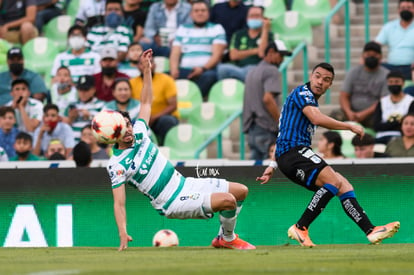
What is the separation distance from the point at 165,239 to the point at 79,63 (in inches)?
256

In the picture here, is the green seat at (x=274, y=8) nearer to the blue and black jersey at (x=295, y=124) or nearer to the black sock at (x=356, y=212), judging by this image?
the blue and black jersey at (x=295, y=124)

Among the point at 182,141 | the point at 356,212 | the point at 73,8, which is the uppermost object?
the point at 73,8

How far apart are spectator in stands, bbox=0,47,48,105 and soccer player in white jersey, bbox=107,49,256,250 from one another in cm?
740

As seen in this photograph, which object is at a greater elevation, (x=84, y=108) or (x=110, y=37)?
(x=110, y=37)

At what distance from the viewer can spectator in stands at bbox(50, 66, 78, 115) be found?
64.4ft

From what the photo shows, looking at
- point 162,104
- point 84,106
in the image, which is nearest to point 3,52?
point 84,106

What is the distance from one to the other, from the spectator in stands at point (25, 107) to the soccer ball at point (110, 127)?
22.8 ft

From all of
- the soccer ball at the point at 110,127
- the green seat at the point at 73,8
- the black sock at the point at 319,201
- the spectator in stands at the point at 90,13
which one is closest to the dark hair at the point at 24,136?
the spectator in stands at the point at 90,13

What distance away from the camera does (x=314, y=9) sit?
2038 centimetres

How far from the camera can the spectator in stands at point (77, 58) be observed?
2006 cm

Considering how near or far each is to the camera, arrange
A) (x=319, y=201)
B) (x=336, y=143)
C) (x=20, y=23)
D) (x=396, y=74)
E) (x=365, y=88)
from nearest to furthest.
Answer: (x=319, y=201) → (x=336, y=143) → (x=396, y=74) → (x=365, y=88) → (x=20, y=23)

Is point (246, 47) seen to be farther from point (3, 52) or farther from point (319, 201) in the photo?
point (319, 201)

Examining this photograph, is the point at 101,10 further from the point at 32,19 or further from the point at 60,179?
the point at 60,179

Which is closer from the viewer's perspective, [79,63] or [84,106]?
[84,106]
